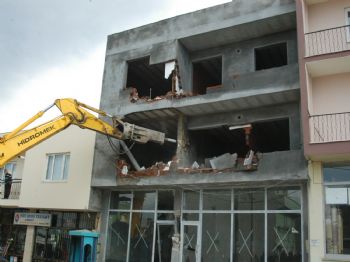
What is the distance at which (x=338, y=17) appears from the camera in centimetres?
1557

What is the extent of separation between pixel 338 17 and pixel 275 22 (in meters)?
2.25

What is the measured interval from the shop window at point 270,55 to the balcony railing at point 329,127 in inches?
166

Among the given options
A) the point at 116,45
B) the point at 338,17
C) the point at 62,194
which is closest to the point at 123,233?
the point at 62,194

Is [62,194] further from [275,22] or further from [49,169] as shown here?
[275,22]

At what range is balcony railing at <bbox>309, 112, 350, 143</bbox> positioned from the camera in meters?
14.0

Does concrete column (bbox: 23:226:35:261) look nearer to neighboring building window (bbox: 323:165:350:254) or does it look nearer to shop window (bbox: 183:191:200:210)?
shop window (bbox: 183:191:200:210)

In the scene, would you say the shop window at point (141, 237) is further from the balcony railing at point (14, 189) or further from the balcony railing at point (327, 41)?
the balcony railing at point (327, 41)

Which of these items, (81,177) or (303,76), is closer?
(303,76)

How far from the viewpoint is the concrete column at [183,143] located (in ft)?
57.6

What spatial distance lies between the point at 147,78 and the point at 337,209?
11.6 meters

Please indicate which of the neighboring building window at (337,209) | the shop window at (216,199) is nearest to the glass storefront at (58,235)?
the shop window at (216,199)

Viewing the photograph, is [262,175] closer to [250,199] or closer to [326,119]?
[250,199]

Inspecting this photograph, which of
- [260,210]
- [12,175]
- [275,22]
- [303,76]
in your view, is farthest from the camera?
[12,175]

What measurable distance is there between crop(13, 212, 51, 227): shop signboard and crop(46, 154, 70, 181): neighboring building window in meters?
2.06
